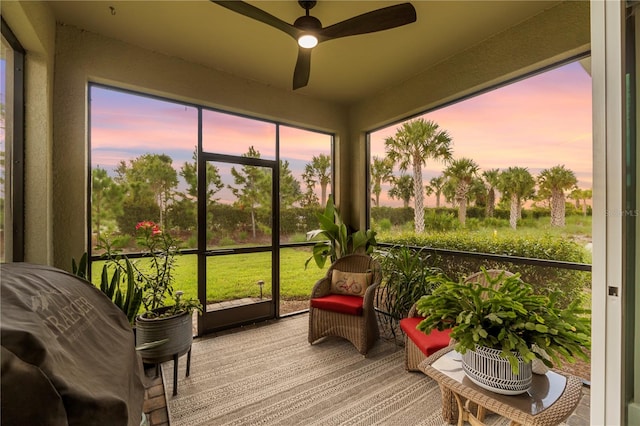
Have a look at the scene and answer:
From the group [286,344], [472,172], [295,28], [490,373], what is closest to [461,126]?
[472,172]

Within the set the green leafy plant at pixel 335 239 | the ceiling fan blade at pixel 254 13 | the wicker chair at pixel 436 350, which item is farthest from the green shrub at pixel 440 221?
the ceiling fan blade at pixel 254 13

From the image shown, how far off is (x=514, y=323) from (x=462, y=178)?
7.23ft

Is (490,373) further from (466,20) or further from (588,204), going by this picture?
(466,20)

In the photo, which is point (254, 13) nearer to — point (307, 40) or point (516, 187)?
point (307, 40)

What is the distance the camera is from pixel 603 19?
1017 mm

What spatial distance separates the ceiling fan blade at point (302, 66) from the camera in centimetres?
225

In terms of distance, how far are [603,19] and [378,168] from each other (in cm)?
302

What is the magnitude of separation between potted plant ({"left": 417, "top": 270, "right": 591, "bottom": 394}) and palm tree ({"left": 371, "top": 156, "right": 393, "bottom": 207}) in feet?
8.88

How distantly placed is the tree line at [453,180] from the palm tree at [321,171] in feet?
2.28

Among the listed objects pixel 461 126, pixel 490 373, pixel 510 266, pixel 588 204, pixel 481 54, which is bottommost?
pixel 490 373

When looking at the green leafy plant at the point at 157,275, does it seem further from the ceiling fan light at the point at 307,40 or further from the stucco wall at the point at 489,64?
the stucco wall at the point at 489,64

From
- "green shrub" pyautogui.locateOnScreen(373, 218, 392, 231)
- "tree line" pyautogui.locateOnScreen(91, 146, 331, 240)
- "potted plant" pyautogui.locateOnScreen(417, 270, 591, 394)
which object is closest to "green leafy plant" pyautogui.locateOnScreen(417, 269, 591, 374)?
"potted plant" pyautogui.locateOnScreen(417, 270, 591, 394)

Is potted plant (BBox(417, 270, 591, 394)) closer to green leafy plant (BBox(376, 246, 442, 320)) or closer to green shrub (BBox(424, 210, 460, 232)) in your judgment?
green leafy plant (BBox(376, 246, 442, 320))

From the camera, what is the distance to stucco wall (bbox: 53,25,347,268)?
95.1 inches
